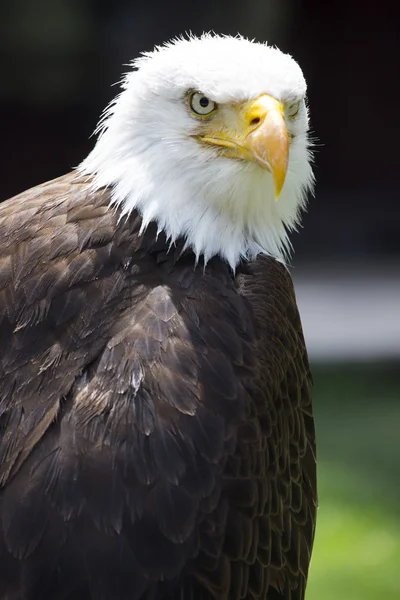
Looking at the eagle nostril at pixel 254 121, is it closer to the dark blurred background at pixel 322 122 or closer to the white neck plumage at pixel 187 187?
the white neck plumage at pixel 187 187

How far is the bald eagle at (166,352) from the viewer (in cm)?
270

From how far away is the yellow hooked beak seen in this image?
2975 mm

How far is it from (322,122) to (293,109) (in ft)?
20.7

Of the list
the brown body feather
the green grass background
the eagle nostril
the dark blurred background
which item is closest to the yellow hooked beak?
the eagle nostril

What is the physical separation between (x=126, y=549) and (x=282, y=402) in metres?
0.69

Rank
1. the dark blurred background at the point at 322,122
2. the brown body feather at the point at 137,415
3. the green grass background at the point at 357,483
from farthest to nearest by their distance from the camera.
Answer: the dark blurred background at the point at 322,122 → the green grass background at the point at 357,483 → the brown body feather at the point at 137,415

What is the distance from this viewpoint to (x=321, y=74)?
9.23 meters

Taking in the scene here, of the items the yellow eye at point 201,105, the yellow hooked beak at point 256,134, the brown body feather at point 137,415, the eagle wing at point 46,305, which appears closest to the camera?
the brown body feather at point 137,415

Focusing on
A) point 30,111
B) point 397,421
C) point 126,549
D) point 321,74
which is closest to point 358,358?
point 397,421

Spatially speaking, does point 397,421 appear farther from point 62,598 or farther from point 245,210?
point 62,598

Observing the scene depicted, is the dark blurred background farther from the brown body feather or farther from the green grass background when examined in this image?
the brown body feather

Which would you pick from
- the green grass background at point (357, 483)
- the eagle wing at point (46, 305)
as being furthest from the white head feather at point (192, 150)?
the green grass background at point (357, 483)

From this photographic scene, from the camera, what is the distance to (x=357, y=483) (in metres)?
6.91

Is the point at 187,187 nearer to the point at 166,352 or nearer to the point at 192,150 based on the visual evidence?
the point at 192,150
